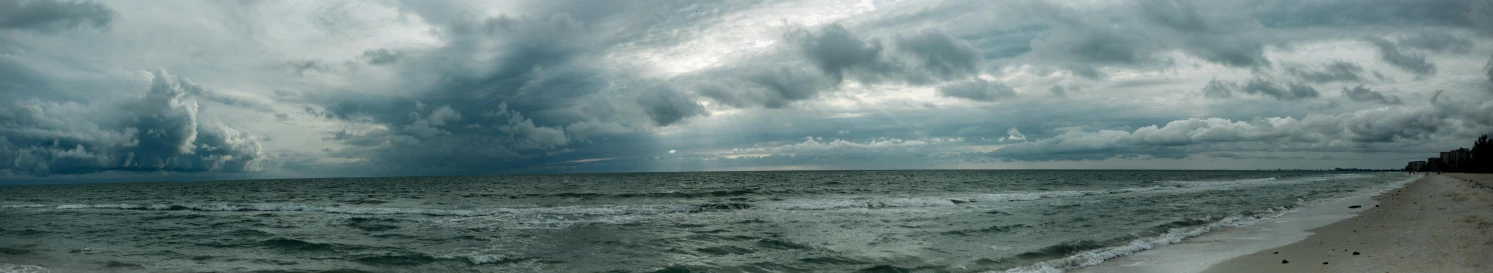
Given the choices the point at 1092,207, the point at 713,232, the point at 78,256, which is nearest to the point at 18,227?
the point at 78,256

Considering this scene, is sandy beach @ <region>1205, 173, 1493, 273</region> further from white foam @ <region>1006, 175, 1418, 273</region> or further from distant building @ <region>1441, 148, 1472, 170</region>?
distant building @ <region>1441, 148, 1472, 170</region>

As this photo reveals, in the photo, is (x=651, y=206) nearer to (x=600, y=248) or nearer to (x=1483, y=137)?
(x=600, y=248)

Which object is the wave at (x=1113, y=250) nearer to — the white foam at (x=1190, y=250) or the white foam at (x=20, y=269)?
the white foam at (x=1190, y=250)

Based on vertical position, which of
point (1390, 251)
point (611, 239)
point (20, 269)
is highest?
point (1390, 251)

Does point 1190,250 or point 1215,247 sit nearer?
point 1190,250

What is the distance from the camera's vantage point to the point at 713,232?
2241 centimetres

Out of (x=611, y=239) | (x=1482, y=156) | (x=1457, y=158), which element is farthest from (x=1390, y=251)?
(x=1457, y=158)

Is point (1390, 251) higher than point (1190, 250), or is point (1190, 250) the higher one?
point (1390, 251)

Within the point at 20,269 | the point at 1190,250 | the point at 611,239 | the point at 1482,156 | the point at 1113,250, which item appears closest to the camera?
the point at 20,269

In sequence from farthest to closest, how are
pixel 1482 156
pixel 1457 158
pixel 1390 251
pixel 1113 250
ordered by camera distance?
pixel 1457 158 → pixel 1482 156 → pixel 1113 250 → pixel 1390 251

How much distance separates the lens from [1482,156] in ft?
443

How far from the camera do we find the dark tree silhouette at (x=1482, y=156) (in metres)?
131

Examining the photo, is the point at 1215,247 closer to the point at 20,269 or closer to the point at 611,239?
the point at 611,239

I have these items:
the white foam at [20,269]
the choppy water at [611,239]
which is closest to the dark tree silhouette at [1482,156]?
the choppy water at [611,239]
